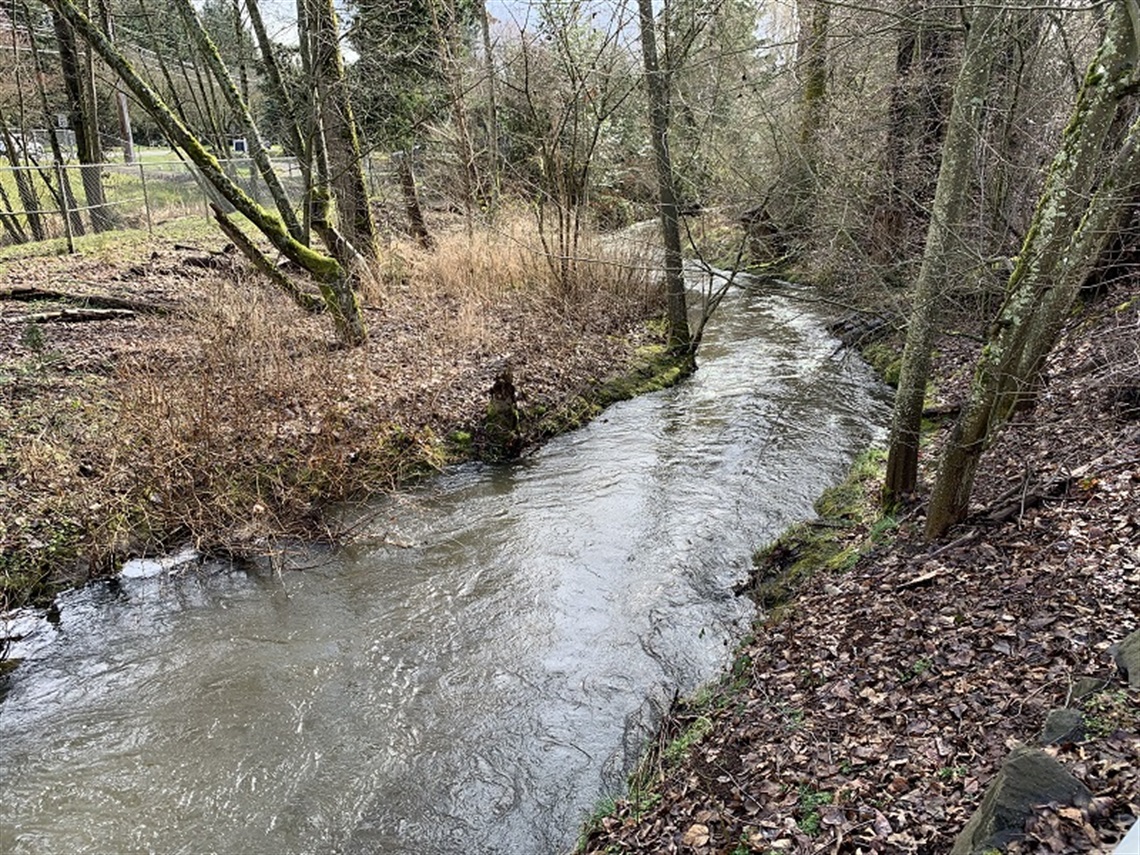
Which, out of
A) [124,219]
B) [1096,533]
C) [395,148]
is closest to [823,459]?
[1096,533]

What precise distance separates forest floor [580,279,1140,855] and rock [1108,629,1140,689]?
0.05 meters

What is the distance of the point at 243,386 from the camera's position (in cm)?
743

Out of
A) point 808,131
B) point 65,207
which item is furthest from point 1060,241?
point 65,207

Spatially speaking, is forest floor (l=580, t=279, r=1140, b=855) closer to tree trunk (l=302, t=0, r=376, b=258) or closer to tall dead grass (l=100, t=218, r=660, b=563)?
tall dead grass (l=100, t=218, r=660, b=563)

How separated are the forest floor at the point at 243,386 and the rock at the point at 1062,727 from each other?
5.62 m

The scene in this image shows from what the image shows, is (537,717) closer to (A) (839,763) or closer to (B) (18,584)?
(A) (839,763)

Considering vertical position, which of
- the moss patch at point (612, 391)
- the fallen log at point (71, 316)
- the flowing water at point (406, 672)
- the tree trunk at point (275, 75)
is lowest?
the flowing water at point (406, 672)

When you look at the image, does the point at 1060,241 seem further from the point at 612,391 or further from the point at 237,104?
the point at 237,104

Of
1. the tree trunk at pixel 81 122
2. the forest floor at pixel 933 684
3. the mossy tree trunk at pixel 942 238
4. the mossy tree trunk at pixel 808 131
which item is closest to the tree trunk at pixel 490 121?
the mossy tree trunk at pixel 808 131

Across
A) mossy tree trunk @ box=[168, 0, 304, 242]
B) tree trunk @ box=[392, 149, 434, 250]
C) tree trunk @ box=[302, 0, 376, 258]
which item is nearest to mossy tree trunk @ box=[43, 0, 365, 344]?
mossy tree trunk @ box=[168, 0, 304, 242]

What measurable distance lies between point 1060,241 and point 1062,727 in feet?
8.11

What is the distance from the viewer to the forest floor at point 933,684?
2771mm

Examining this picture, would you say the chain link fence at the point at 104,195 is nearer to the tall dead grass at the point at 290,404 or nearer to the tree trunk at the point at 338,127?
the tree trunk at the point at 338,127

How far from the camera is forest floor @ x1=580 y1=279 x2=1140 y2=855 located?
2.77 m
